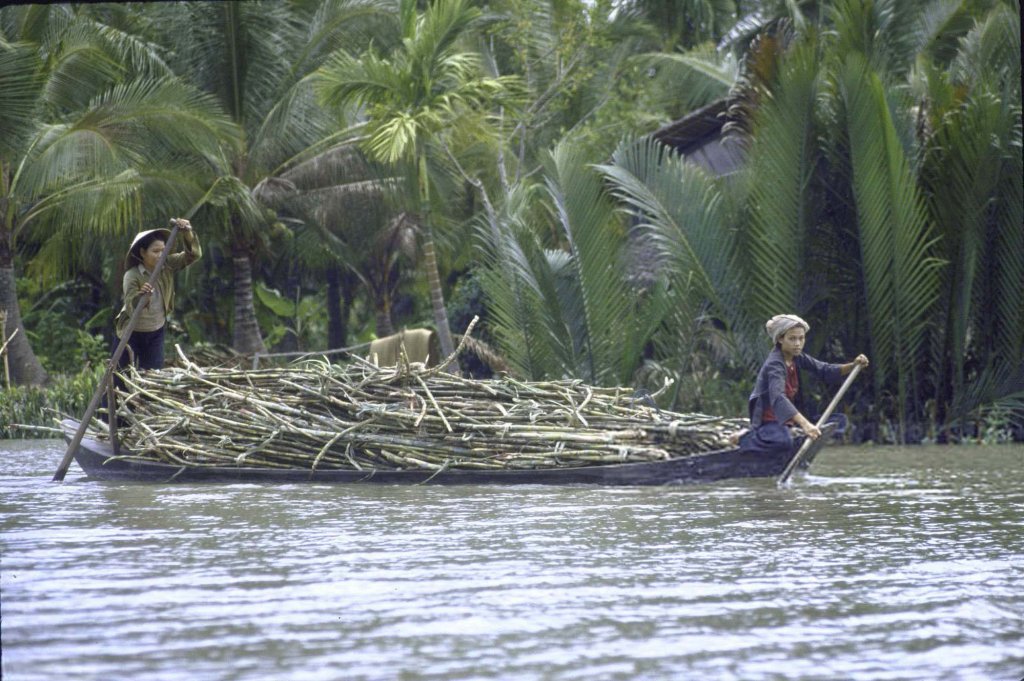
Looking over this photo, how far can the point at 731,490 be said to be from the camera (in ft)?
33.3

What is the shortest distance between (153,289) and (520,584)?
600 cm

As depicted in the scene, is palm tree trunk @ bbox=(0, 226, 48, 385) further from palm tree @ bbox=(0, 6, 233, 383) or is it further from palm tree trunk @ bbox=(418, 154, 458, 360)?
palm tree trunk @ bbox=(418, 154, 458, 360)

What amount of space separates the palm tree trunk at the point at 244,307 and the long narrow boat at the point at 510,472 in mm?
11591

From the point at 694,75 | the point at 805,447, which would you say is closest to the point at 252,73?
the point at 694,75

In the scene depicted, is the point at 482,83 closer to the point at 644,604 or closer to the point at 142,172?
the point at 142,172

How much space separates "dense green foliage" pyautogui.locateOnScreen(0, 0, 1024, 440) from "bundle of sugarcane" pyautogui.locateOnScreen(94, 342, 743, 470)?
389 centimetres

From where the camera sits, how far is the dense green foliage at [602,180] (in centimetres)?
1512

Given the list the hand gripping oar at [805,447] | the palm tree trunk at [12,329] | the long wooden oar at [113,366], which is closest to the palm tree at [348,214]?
the palm tree trunk at [12,329]

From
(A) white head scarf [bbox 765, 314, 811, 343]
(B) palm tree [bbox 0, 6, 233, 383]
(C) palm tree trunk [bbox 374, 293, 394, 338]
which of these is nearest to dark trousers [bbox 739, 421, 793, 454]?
(A) white head scarf [bbox 765, 314, 811, 343]

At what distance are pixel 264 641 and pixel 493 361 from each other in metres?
15.8

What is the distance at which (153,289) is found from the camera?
11.4 metres

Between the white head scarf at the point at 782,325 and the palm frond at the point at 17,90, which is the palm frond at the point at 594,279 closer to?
the white head scarf at the point at 782,325

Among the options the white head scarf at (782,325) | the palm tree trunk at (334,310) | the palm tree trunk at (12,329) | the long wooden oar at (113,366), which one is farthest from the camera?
the palm tree trunk at (334,310)

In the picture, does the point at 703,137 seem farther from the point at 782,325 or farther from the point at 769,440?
Result: the point at 769,440
